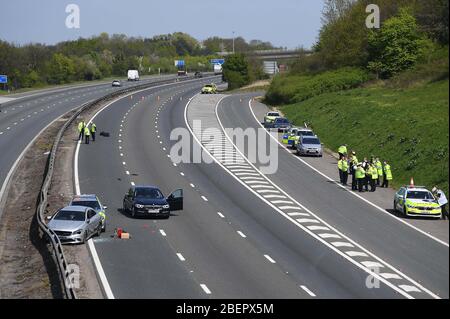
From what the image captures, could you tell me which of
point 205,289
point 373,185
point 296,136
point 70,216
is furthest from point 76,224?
point 296,136

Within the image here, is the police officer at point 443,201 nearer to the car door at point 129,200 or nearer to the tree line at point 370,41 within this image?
the car door at point 129,200

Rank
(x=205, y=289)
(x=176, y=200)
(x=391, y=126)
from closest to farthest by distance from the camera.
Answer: (x=205, y=289) < (x=176, y=200) < (x=391, y=126)

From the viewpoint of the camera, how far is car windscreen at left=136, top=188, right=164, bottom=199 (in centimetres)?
3847

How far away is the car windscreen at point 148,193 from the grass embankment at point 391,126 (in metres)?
13.2

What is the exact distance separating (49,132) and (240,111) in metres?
25.2

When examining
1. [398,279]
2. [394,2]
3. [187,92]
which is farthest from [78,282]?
[187,92]

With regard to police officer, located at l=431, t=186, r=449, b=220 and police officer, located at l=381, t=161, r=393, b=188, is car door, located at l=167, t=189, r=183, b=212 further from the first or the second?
police officer, located at l=381, t=161, r=393, b=188

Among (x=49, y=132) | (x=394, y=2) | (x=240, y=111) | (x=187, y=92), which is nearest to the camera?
(x=49, y=132)

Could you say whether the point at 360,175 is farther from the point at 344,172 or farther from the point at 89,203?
the point at 89,203

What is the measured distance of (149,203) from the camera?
3756 centimetres

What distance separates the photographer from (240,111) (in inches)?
3595

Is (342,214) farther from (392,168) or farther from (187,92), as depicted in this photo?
(187,92)

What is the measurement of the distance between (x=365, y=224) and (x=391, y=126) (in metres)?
25.8

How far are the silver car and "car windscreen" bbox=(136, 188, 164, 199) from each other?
4.61 meters
